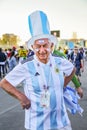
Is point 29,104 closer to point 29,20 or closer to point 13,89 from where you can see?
point 13,89

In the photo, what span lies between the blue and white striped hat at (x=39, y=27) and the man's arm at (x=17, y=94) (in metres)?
0.51

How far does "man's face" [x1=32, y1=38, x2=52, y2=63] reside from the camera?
416 cm

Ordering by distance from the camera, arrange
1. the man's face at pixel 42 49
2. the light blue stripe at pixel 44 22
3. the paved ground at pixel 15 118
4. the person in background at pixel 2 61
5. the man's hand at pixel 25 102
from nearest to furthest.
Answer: the man's hand at pixel 25 102 → the man's face at pixel 42 49 → the light blue stripe at pixel 44 22 → the paved ground at pixel 15 118 → the person in background at pixel 2 61

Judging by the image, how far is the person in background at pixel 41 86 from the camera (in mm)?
4105

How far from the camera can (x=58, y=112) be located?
13.7ft

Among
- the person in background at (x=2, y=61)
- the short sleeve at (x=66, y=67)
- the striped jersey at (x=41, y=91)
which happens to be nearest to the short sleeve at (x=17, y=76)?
the striped jersey at (x=41, y=91)

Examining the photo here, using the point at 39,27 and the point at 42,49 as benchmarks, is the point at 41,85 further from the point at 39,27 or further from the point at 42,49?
the point at 39,27

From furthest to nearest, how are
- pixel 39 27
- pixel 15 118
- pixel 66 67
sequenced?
pixel 15 118
pixel 66 67
pixel 39 27

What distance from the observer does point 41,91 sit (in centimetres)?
409

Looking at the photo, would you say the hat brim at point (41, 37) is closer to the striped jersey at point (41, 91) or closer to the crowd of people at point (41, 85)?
the crowd of people at point (41, 85)

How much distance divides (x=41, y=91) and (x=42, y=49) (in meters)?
0.44

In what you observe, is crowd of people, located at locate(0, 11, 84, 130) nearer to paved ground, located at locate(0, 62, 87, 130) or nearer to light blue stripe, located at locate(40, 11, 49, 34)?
light blue stripe, located at locate(40, 11, 49, 34)

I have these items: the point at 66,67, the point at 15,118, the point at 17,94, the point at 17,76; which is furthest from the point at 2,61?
the point at 17,94

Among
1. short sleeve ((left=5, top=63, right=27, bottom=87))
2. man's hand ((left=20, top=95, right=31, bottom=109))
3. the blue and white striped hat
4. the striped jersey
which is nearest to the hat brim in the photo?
the blue and white striped hat
